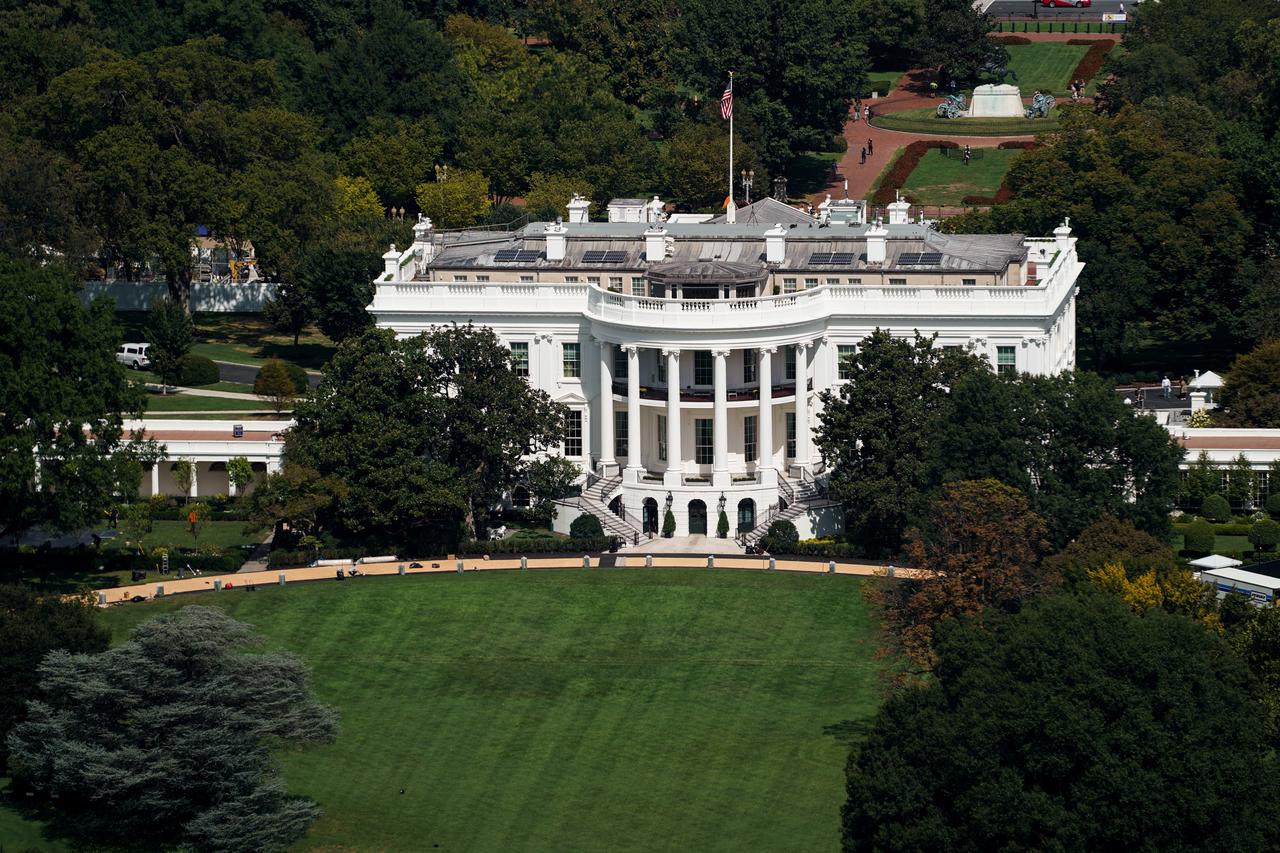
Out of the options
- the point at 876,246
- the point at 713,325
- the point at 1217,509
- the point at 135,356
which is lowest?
the point at 1217,509

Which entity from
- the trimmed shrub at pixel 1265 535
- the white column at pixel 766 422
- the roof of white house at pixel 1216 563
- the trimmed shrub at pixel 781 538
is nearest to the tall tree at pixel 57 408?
the trimmed shrub at pixel 781 538

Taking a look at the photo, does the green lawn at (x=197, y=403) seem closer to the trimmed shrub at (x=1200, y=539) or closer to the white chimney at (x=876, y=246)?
the white chimney at (x=876, y=246)

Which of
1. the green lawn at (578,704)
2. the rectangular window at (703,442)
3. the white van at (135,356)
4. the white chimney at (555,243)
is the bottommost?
the green lawn at (578,704)

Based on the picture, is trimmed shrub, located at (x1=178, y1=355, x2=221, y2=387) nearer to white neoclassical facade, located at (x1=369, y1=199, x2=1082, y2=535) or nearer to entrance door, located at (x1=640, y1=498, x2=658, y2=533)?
white neoclassical facade, located at (x1=369, y1=199, x2=1082, y2=535)

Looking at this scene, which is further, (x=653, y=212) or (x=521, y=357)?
(x=653, y=212)

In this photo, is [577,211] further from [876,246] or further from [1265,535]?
[1265,535]

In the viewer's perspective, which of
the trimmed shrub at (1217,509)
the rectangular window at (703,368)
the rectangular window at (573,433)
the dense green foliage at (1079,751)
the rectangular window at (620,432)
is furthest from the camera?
the rectangular window at (573,433)

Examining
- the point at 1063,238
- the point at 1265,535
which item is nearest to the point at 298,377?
the point at 1063,238
